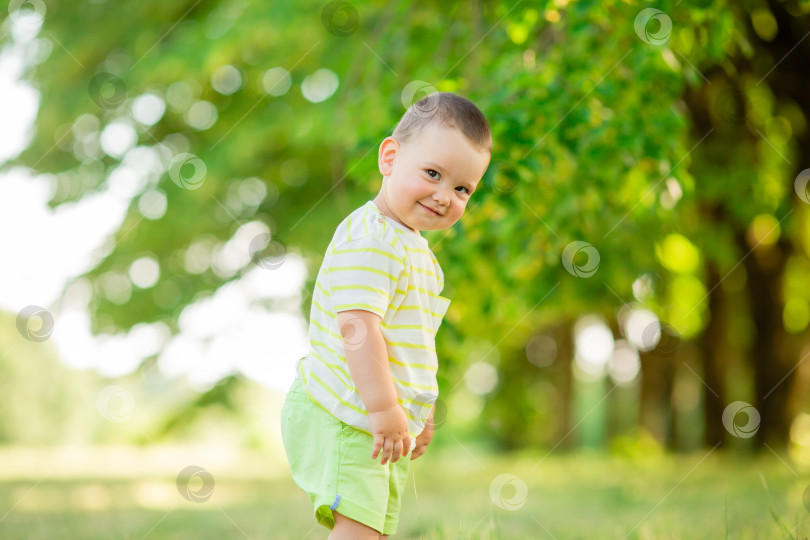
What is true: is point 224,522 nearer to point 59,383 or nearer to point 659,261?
point 659,261

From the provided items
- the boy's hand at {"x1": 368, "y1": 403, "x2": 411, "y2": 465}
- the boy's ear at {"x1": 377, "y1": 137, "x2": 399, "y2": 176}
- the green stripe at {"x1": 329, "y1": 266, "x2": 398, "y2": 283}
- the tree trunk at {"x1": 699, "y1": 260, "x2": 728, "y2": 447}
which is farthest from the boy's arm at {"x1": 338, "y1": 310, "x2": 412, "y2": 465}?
the tree trunk at {"x1": 699, "y1": 260, "x2": 728, "y2": 447}

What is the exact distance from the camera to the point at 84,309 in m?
9.31

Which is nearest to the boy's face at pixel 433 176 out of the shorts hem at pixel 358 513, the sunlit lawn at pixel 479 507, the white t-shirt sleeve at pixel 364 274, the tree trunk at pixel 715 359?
the white t-shirt sleeve at pixel 364 274

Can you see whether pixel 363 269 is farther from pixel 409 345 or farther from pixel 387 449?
pixel 387 449

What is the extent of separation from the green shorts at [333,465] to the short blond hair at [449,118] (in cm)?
79

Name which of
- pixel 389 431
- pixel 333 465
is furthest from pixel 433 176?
pixel 333 465

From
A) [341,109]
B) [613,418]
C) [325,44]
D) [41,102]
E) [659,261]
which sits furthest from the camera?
[613,418]

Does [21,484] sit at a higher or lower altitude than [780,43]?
lower

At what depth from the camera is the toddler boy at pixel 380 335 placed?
1.97 m

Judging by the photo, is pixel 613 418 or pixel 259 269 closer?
pixel 259 269

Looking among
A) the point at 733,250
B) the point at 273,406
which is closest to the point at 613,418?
the point at 273,406

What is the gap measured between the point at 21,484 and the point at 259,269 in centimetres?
340

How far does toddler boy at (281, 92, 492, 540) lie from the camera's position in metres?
1.97

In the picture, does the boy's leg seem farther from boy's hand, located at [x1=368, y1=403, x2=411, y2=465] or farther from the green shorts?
boy's hand, located at [x1=368, y1=403, x2=411, y2=465]
